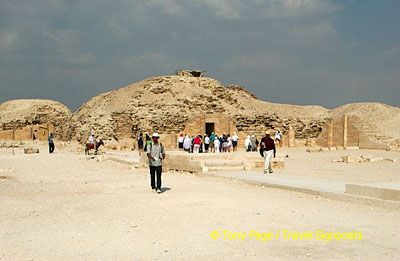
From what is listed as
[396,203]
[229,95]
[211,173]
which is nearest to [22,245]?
[396,203]

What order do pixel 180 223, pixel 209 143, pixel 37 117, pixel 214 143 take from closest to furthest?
pixel 180 223 < pixel 214 143 < pixel 209 143 < pixel 37 117

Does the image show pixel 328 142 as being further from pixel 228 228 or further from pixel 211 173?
pixel 228 228

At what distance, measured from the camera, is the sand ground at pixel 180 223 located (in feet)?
17.0

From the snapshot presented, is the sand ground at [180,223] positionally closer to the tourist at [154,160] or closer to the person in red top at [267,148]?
the tourist at [154,160]

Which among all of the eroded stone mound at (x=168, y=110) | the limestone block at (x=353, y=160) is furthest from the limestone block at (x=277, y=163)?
the eroded stone mound at (x=168, y=110)

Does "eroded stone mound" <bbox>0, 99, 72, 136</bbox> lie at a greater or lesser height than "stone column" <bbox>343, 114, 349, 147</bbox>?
greater

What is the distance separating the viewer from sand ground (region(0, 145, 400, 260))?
5.19 metres

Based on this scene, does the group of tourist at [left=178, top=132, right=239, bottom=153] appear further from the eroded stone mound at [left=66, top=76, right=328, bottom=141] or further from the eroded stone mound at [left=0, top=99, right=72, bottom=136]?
the eroded stone mound at [left=0, top=99, right=72, bottom=136]

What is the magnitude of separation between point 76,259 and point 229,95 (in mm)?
43072

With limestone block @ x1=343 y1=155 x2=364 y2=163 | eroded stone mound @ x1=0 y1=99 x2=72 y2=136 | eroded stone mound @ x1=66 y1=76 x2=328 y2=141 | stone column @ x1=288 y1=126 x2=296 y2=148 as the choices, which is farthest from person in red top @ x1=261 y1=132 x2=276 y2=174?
eroded stone mound @ x1=0 y1=99 x2=72 y2=136

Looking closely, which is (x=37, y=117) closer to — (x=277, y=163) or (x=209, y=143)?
(x=209, y=143)

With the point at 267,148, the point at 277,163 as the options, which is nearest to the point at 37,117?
the point at 277,163

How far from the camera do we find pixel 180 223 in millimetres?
6746

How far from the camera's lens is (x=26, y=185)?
480 inches
